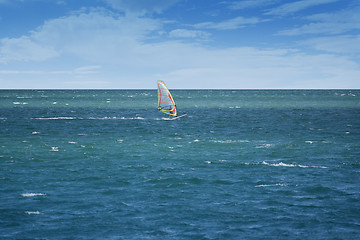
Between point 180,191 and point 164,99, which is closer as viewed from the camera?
point 180,191

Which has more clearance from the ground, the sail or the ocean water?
the sail

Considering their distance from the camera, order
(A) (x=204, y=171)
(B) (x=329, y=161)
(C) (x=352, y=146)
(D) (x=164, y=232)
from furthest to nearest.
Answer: (C) (x=352, y=146)
(B) (x=329, y=161)
(A) (x=204, y=171)
(D) (x=164, y=232)

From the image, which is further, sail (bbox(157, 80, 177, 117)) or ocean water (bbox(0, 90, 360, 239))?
sail (bbox(157, 80, 177, 117))

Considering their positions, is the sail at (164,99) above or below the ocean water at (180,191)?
above

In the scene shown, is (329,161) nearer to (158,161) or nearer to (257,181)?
(257,181)

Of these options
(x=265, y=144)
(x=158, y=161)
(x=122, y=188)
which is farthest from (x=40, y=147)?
(x=265, y=144)

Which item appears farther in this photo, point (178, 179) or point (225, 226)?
point (178, 179)

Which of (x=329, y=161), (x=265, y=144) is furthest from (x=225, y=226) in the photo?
(x=265, y=144)

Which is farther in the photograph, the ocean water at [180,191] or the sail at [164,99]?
the sail at [164,99]

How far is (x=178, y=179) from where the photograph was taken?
25625mm

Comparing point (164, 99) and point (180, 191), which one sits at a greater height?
point (164, 99)

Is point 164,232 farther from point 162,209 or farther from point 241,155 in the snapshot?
point 241,155

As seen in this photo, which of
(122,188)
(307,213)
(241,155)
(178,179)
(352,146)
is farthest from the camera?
(352,146)

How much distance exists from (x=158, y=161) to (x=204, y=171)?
5342 millimetres
